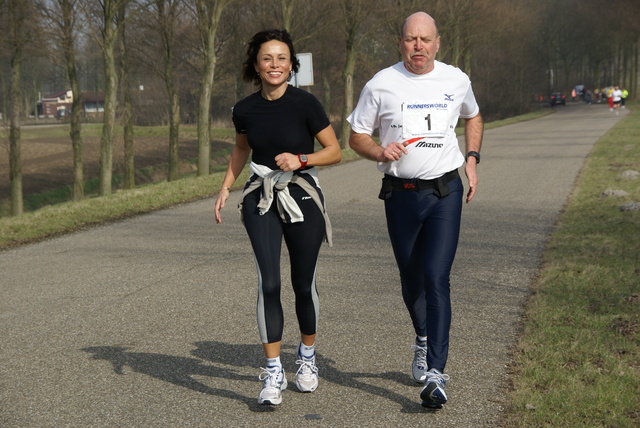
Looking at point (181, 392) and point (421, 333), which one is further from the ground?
point (421, 333)

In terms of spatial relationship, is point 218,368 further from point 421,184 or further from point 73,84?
point 73,84

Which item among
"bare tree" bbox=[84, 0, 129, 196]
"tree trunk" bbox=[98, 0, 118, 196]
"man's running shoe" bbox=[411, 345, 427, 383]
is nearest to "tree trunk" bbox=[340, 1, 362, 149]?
"tree trunk" bbox=[98, 0, 118, 196]

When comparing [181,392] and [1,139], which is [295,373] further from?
[1,139]

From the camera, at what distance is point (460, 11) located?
3722cm

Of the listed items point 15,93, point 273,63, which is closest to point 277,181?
point 273,63

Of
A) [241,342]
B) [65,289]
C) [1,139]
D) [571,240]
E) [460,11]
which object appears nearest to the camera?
[241,342]

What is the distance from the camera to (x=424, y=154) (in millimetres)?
4395

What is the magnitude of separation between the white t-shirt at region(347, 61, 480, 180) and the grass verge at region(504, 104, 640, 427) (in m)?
1.27

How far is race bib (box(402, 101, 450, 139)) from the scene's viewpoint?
4383 mm

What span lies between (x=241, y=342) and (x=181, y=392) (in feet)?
3.50

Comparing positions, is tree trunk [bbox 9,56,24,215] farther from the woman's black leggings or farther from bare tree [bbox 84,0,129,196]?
the woman's black leggings

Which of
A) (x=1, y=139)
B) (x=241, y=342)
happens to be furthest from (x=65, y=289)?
(x=1, y=139)

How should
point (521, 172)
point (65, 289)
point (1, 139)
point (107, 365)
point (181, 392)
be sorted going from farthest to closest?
point (1, 139), point (521, 172), point (65, 289), point (107, 365), point (181, 392)

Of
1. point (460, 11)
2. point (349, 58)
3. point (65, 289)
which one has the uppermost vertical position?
point (460, 11)
